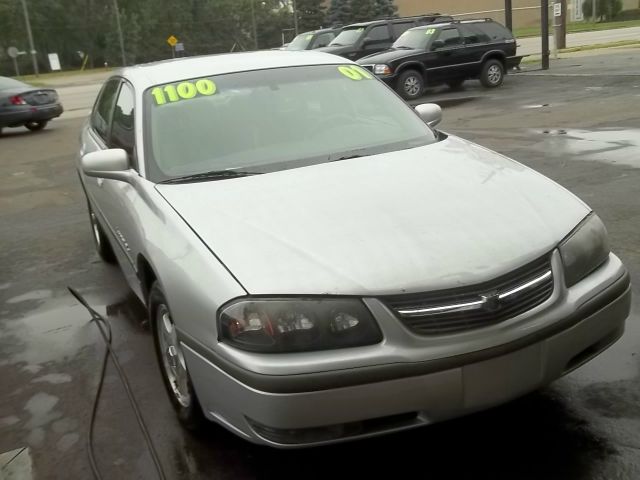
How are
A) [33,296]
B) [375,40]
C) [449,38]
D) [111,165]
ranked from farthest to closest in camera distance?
[375,40] → [449,38] → [33,296] → [111,165]

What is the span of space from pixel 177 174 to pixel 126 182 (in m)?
0.41

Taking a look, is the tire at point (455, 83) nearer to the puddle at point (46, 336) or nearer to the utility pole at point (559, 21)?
the utility pole at point (559, 21)

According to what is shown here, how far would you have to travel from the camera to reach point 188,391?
3.10m

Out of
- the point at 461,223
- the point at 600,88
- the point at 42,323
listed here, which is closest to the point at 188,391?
the point at 461,223

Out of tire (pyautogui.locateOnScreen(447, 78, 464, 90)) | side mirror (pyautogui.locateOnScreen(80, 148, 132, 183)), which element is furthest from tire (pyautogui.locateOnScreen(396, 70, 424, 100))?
side mirror (pyautogui.locateOnScreen(80, 148, 132, 183))

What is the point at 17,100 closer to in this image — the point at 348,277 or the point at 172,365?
the point at 172,365

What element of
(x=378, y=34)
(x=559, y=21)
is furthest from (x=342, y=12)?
(x=378, y=34)

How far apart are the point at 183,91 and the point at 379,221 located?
180 centimetres

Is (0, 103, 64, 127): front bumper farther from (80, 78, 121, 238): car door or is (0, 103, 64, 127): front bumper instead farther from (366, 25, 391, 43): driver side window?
(80, 78, 121, 238): car door

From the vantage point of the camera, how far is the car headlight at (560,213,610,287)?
2.83 meters

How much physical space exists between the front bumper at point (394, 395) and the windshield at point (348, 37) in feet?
60.3

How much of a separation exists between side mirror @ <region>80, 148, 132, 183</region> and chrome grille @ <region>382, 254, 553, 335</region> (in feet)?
6.28

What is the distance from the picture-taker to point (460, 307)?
100 inches

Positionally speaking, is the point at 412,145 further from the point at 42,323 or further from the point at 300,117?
the point at 42,323
